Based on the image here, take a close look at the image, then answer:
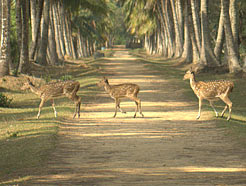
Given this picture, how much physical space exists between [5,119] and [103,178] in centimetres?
929

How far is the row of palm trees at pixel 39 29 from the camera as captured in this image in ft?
92.9

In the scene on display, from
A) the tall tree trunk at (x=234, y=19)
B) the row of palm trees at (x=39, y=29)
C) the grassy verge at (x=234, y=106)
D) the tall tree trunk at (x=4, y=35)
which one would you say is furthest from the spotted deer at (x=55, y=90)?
the tall tree trunk at (x=234, y=19)

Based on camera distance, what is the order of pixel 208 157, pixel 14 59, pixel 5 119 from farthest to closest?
pixel 14 59, pixel 5 119, pixel 208 157

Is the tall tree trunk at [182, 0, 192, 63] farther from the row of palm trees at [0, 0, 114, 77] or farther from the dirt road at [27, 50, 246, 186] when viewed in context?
the dirt road at [27, 50, 246, 186]

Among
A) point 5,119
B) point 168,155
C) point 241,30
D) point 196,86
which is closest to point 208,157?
point 168,155

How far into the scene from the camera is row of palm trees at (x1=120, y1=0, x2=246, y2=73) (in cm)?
3359

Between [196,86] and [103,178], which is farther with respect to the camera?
[196,86]

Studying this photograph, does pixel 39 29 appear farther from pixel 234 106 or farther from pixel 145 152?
pixel 145 152

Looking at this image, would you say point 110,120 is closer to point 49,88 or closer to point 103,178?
point 49,88

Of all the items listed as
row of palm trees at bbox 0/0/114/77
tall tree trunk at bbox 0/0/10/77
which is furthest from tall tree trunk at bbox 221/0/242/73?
tall tree trunk at bbox 0/0/10/77

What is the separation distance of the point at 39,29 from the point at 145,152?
28.0m

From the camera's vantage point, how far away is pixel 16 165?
11305 mm

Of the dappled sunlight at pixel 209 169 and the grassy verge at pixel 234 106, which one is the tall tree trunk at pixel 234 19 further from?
the dappled sunlight at pixel 209 169

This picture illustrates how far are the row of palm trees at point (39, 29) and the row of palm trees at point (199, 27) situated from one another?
833 centimetres
